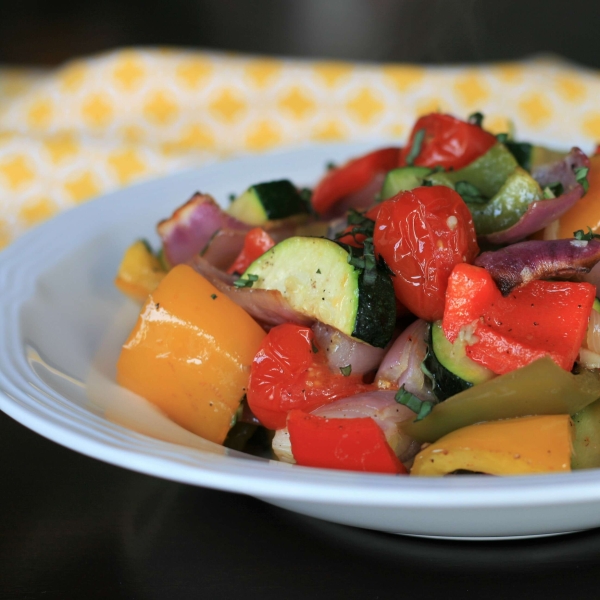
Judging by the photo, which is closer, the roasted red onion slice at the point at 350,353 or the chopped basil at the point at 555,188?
the roasted red onion slice at the point at 350,353

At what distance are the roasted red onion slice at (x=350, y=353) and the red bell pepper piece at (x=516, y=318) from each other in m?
0.20

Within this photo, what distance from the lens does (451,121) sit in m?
2.09

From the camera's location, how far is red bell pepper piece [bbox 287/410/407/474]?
54.0 inches

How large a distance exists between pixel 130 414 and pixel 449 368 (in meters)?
0.69

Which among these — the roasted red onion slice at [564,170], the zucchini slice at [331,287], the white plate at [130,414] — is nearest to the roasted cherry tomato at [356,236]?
the zucchini slice at [331,287]

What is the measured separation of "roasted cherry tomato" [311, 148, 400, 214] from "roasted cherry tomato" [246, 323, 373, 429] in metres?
0.85

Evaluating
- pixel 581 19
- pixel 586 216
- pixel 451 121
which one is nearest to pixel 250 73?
pixel 451 121

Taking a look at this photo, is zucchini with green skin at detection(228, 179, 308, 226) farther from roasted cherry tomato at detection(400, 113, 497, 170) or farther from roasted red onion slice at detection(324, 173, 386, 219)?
roasted cherry tomato at detection(400, 113, 497, 170)

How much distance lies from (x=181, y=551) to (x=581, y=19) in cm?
721

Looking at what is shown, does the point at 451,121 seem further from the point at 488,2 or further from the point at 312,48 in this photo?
the point at 312,48

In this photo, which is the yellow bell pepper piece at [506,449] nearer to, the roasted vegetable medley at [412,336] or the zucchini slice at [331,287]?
the roasted vegetable medley at [412,336]

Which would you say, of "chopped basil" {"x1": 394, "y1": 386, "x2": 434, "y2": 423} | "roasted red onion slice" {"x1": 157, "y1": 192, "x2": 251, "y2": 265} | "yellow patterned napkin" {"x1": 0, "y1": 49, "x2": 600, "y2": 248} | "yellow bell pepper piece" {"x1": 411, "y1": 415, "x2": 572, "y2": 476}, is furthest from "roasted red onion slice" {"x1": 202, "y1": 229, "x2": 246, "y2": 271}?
"yellow patterned napkin" {"x1": 0, "y1": 49, "x2": 600, "y2": 248}

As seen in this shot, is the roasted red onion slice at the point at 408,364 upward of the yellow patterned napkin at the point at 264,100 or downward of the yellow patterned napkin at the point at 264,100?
upward

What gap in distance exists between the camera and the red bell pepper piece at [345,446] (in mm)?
1371
